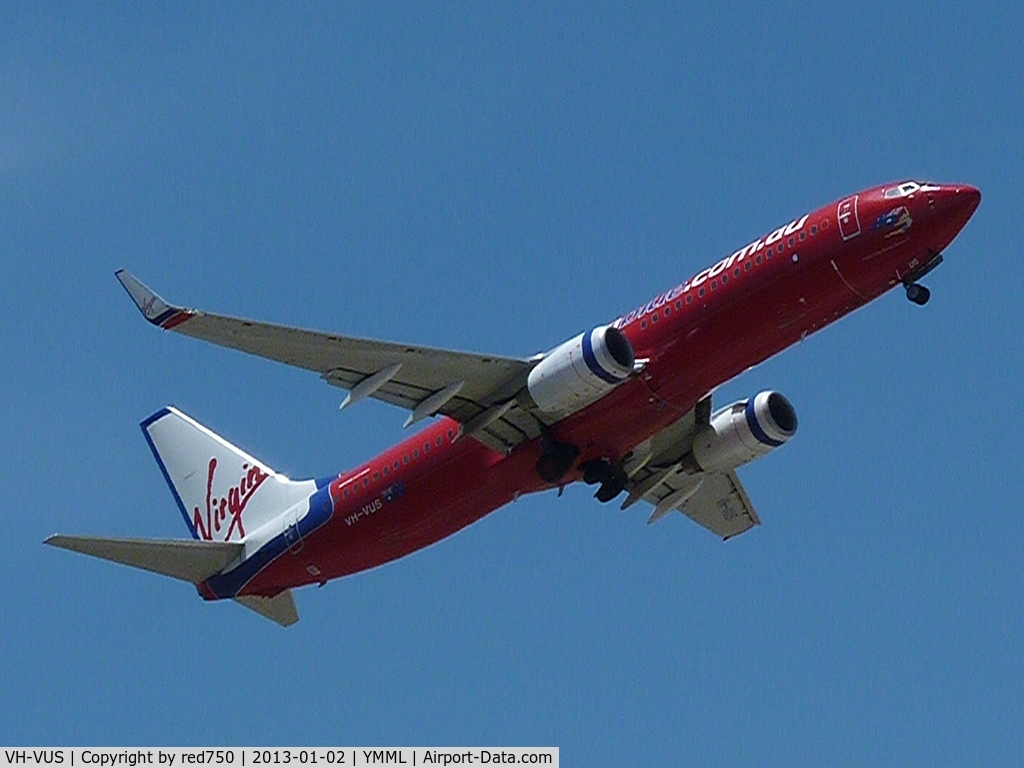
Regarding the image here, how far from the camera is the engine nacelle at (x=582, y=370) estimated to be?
164ft

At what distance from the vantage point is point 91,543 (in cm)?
5328

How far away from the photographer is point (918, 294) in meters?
49.3

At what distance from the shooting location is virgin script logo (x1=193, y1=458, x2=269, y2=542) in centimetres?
6025

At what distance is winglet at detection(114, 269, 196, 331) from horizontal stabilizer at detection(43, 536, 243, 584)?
8.56 meters

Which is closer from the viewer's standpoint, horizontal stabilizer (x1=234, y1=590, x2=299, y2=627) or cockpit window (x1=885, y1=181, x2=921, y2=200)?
cockpit window (x1=885, y1=181, x2=921, y2=200)

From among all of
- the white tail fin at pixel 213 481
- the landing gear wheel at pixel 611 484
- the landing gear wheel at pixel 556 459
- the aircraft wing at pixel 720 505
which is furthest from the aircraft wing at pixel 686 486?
the white tail fin at pixel 213 481

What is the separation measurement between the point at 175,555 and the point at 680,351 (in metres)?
15.3

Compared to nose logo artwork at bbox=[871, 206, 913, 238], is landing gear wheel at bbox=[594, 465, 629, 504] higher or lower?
lower

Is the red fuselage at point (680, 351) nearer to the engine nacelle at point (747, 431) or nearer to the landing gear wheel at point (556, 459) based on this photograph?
the landing gear wheel at point (556, 459)

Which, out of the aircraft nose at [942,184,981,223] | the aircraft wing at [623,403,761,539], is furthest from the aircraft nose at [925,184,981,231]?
the aircraft wing at [623,403,761,539]

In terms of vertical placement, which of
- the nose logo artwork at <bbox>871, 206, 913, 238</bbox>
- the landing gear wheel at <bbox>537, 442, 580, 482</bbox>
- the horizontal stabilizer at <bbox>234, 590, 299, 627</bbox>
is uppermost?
the nose logo artwork at <bbox>871, 206, 913, 238</bbox>

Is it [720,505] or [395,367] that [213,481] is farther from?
[720,505]

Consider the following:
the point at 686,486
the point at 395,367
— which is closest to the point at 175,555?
the point at 395,367

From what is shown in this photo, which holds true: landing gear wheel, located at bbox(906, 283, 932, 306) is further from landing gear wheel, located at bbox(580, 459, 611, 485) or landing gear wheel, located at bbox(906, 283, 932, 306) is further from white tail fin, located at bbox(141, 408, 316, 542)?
white tail fin, located at bbox(141, 408, 316, 542)
